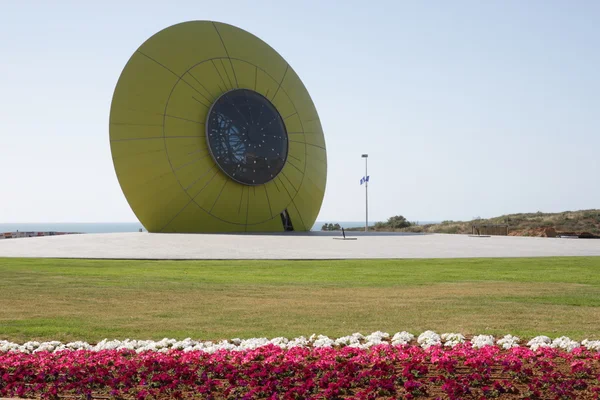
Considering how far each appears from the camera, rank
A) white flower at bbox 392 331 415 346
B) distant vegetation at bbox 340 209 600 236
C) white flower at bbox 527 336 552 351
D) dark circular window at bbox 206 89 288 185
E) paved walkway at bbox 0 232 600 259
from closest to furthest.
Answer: white flower at bbox 527 336 552 351
white flower at bbox 392 331 415 346
paved walkway at bbox 0 232 600 259
dark circular window at bbox 206 89 288 185
distant vegetation at bbox 340 209 600 236

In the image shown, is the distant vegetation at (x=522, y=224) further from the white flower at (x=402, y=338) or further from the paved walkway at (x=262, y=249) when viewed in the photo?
the white flower at (x=402, y=338)

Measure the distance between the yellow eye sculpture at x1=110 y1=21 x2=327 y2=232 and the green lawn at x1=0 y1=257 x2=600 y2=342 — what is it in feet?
56.6

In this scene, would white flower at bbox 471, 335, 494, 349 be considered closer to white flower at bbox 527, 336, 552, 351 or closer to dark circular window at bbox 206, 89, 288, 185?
white flower at bbox 527, 336, 552, 351

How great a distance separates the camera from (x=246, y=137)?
3706 centimetres

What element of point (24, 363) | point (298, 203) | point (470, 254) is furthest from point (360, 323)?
point (298, 203)

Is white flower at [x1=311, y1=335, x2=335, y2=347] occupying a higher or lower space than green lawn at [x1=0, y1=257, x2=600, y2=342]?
lower

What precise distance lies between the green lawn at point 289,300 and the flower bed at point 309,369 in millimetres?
940

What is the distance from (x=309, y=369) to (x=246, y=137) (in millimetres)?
30834

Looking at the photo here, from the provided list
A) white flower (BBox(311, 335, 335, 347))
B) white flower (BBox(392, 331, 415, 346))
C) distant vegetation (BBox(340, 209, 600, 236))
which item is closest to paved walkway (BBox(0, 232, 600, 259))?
white flower (BBox(392, 331, 415, 346))

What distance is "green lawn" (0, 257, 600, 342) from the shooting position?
9.16 metres

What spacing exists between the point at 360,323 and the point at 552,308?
3305 mm

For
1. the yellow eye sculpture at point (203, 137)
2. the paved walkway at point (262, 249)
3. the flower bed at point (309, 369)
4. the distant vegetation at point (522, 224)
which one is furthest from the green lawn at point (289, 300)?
the distant vegetation at point (522, 224)

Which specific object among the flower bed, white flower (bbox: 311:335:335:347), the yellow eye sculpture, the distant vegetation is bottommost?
the flower bed

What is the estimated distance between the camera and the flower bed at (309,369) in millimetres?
6270
